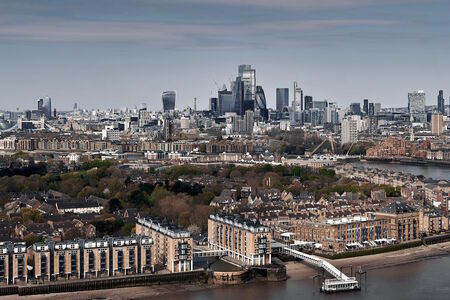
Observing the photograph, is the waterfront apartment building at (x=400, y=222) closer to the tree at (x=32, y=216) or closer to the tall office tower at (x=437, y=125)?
the tree at (x=32, y=216)

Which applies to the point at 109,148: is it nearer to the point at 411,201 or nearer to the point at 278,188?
the point at 278,188

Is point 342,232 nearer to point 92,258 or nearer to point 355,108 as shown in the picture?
point 92,258

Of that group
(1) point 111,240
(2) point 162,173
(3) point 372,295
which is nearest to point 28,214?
(1) point 111,240

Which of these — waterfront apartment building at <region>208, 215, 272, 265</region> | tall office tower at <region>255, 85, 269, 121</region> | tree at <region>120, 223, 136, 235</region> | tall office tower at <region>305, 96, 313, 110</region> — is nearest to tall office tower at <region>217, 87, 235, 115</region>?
tall office tower at <region>255, 85, 269, 121</region>

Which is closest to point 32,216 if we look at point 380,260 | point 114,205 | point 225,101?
point 114,205

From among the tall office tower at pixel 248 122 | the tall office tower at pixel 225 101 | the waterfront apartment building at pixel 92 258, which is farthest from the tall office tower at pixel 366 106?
the waterfront apartment building at pixel 92 258
